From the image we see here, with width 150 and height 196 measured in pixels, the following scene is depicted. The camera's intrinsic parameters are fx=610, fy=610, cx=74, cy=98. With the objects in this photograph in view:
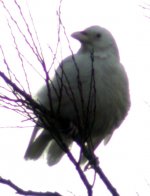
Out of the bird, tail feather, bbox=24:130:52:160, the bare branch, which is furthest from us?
tail feather, bbox=24:130:52:160

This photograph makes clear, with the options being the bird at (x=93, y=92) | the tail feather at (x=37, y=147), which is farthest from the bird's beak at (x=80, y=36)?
the tail feather at (x=37, y=147)

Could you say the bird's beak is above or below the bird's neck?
above

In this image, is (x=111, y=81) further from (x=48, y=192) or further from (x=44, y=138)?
(x=48, y=192)

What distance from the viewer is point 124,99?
5508 mm

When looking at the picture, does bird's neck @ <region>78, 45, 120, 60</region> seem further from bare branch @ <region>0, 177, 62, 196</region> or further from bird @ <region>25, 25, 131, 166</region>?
bare branch @ <region>0, 177, 62, 196</region>

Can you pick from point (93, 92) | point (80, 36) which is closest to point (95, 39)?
point (80, 36)

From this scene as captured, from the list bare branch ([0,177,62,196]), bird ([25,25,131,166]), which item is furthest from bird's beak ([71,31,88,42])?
bare branch ([0,177,62,196])

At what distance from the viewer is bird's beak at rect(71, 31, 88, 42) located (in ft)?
19.2

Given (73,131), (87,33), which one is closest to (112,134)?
(87,33)

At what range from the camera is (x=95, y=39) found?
6.01 metres

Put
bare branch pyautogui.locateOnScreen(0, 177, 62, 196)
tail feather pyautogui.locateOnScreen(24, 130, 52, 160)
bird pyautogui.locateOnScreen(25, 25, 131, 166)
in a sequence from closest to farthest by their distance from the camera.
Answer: bare branch pyautogui.locateOnScreen(0, 177, 62, 196) < bird pyautogui.locateOnScreen(25, 25, 131, 166) < tail feather pyautogui.locateOnScreen(24, 130, 52, 160)

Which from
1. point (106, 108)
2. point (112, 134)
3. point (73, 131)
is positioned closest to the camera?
point (73, 131)

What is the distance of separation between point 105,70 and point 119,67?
0.82ft

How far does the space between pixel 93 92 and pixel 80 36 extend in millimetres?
1022
